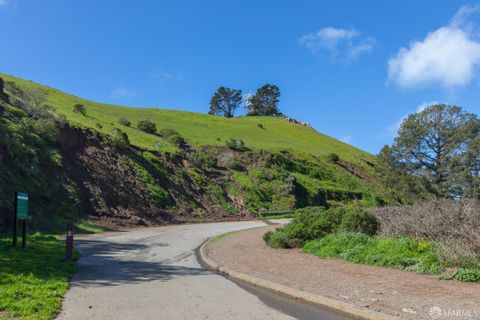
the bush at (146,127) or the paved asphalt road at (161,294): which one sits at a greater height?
the bush at (146,127)

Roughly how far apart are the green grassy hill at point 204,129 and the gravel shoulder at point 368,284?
1244 inches

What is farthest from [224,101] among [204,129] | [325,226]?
[325,226]

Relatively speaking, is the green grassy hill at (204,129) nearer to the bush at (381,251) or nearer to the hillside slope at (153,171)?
the hillside slope at (153,171)

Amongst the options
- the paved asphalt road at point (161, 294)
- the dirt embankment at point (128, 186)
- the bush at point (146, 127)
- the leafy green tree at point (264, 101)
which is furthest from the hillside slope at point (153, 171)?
the leafy green tree at point (264, 101)

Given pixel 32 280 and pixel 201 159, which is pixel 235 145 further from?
pixel 32 280

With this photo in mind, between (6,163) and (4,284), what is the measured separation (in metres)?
17.4

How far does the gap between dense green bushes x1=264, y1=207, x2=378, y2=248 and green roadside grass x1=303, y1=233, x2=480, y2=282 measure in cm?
67

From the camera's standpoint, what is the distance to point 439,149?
136 feet

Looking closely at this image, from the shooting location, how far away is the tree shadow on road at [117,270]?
9.92 m

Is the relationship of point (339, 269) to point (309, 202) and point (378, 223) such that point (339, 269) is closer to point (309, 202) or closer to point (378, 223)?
point (378, 223)

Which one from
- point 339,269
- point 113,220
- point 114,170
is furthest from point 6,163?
point 339,269

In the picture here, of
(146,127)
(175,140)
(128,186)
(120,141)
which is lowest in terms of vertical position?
(128,186)

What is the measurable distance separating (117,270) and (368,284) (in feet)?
20.2

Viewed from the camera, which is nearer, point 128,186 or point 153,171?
point 128,186
